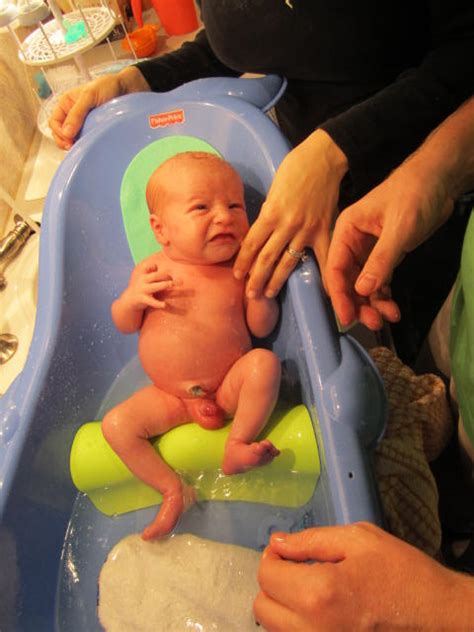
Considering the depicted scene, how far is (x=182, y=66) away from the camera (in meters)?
1.12

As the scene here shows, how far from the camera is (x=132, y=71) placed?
1.11 metres

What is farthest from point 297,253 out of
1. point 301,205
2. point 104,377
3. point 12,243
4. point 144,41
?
point 144,41

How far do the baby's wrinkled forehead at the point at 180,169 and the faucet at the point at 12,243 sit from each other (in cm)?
58

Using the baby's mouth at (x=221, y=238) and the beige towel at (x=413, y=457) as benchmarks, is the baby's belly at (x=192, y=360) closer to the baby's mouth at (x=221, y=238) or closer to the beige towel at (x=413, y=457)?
the baby's mouth at (x=221, y=238)

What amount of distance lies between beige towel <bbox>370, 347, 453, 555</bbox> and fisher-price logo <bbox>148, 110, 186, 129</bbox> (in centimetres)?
69

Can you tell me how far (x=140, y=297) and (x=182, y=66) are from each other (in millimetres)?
559

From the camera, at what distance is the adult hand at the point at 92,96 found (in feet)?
3.60

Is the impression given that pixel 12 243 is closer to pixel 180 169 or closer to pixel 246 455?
pixel 180 169

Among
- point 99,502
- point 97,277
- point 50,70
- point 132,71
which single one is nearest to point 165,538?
point 99,502

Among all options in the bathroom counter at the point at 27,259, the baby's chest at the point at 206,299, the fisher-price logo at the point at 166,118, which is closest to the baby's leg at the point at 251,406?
the baby's chest at the point at 206,299

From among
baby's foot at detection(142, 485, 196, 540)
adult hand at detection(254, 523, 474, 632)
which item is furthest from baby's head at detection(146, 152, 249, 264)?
adult hand at detection(254, 523, 474, 632)

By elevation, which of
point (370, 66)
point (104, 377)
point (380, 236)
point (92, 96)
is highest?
point (92, 96)

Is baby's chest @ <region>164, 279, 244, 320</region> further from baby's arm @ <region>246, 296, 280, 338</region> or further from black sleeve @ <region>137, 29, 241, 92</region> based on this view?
black sleeve @ <region>137, 29, 241, 92</region>

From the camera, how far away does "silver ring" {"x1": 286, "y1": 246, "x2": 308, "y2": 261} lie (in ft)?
2.60
